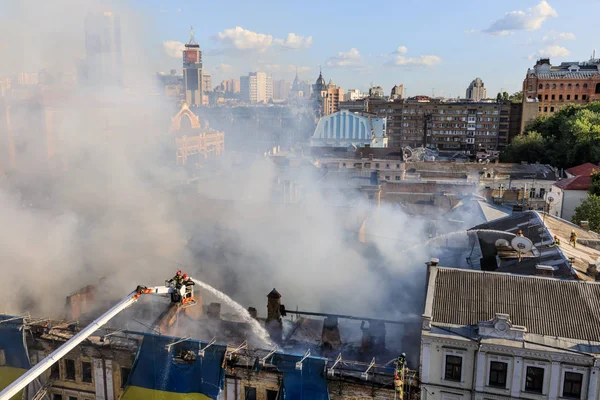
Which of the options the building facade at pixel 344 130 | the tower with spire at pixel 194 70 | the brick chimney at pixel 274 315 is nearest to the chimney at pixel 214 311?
the brick chimney at pixel 274 315

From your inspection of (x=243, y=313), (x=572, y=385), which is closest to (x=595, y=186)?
(x=572, y=385)

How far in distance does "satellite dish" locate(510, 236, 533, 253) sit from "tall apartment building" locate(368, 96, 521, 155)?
3854cm

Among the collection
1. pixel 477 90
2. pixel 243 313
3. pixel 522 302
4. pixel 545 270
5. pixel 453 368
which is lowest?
pixel 243 313

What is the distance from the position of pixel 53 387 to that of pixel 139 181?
10982 mm

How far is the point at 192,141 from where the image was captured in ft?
138

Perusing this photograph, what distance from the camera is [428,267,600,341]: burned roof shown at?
8242 mm

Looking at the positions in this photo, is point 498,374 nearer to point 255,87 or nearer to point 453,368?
point 453,368

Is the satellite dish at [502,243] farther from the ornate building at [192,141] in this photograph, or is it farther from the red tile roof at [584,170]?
the ornate building at [192,141]

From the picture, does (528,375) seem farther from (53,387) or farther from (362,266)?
(53,387)

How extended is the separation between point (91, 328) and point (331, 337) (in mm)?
4264

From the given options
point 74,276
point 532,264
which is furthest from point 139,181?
point 532,264

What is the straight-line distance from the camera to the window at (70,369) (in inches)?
387

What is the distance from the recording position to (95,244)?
48.9 ft

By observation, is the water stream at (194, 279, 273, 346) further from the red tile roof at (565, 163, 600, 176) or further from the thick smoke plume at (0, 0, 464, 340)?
the red tile roof at (565, 163, 600, 176)
